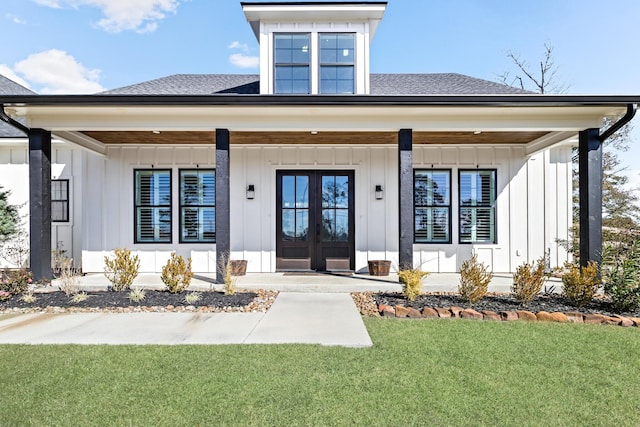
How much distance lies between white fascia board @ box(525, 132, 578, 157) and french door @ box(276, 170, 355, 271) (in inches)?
157

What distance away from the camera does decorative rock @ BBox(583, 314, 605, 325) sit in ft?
14.8

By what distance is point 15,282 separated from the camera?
5594 mm

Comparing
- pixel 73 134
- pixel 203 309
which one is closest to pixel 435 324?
pixel 203 309

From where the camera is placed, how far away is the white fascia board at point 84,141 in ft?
22.4

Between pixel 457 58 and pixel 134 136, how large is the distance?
1252 cm

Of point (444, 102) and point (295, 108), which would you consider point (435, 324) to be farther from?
point (295, 108)

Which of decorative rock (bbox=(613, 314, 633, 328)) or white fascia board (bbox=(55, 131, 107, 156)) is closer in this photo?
decorative rock (bbox=(613, 314, 633, 328))

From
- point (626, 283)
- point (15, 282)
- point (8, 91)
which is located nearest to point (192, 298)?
point (15, 282)

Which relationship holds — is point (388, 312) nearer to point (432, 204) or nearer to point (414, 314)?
point (414, 314)

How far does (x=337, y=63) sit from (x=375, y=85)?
1.42 m

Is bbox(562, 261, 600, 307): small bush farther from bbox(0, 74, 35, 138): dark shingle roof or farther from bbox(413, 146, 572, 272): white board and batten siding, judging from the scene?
bbox(0, 74, 35, 138): dark shingle roof

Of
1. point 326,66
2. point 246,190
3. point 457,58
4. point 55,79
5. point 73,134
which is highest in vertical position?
point 55,79

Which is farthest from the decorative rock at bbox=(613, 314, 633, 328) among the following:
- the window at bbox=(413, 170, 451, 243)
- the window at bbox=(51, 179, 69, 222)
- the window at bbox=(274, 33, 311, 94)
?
the window at bbox=(51, 179, 69, 222)

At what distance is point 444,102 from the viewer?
5.65m
